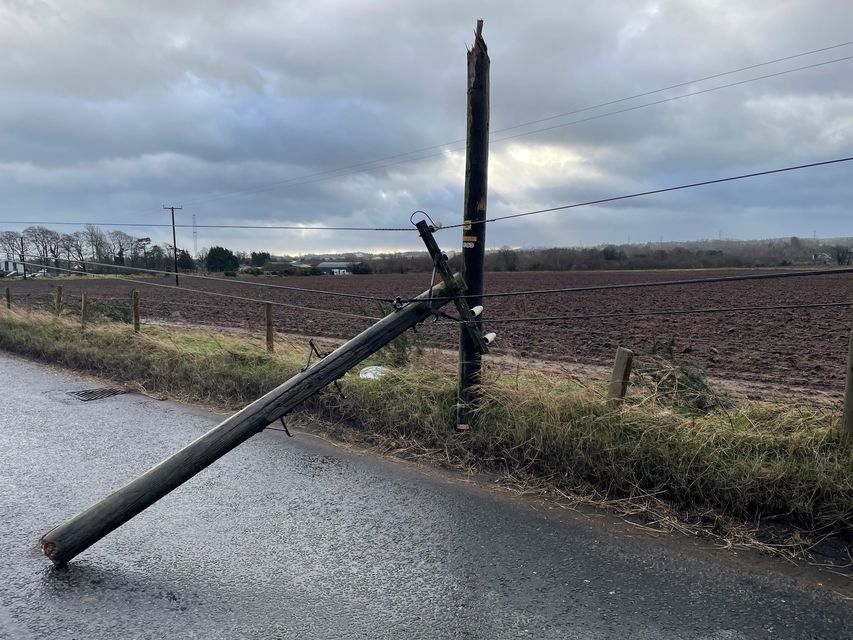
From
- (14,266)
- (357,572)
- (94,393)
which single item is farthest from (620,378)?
(14,266)

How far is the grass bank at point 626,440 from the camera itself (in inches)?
154

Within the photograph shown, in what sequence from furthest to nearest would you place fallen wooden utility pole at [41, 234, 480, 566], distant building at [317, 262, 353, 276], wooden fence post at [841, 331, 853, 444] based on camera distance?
distant building at [317, 262, 353, 276], wooden fence post at [841, 331, 853, 444], fallen wooden utility pole at [41, 234, 480, 566]

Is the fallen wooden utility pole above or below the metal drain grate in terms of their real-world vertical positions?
above

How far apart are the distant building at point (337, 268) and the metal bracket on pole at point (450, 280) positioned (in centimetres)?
7921

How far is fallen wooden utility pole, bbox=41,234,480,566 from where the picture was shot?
3457mm

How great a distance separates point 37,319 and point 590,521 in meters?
14.1

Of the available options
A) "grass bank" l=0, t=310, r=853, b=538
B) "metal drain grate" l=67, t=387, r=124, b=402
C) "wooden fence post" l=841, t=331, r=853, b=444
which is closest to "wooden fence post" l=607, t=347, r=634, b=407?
"grass bank" l=0, t=310, r=853, b=538

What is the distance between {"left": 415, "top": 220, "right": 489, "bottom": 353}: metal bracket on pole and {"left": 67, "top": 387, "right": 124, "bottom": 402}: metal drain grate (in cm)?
557

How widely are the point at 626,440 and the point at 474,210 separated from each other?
2607mm

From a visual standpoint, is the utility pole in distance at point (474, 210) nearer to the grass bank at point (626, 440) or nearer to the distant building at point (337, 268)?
the grass bank at point (626, 440)

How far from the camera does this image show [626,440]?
4.61 m

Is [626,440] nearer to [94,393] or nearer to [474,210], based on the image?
[474,210]

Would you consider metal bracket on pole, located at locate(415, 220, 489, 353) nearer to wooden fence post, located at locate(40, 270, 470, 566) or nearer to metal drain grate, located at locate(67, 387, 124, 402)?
wooden fence post, located at locate(40, 270, 470, 566)

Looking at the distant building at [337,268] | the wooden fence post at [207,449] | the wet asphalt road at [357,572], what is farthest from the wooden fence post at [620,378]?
the distant building at [337,268]
